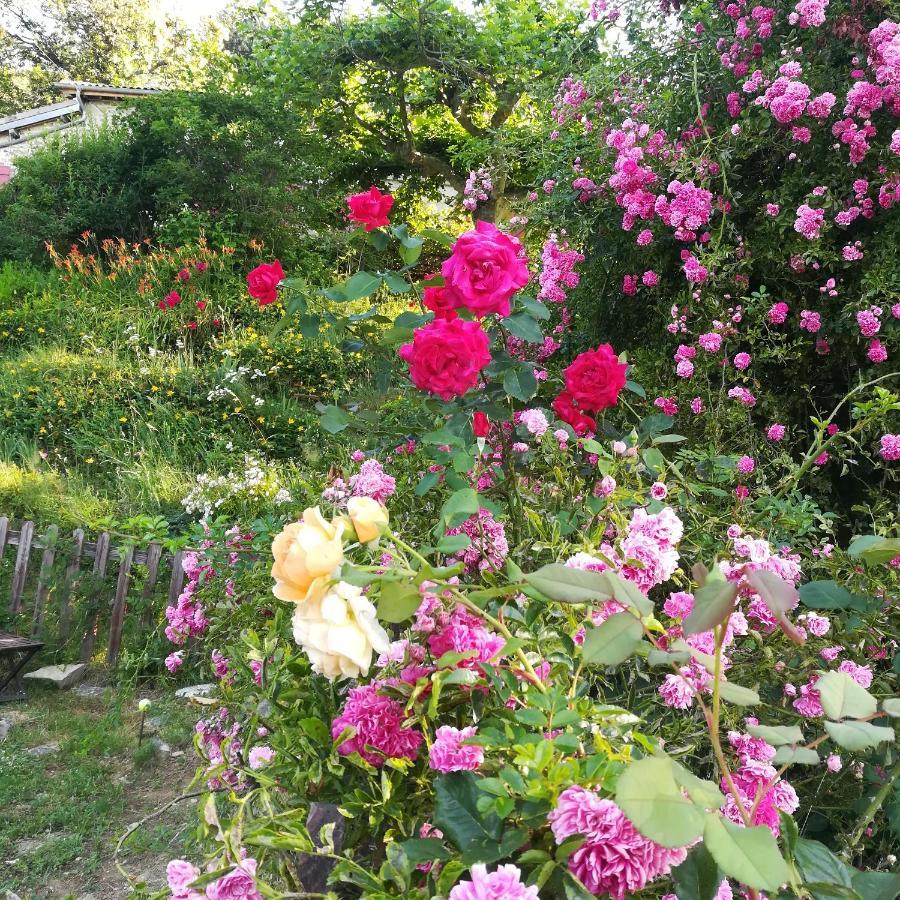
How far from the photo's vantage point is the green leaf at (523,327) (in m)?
1.55

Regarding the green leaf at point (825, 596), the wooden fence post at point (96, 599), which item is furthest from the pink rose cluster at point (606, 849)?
the wooden fence post at point (96, 599)

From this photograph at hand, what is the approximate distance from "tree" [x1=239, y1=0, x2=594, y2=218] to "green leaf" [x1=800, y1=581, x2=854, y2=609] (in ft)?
31.2

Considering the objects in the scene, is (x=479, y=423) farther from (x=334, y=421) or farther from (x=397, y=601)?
(x=397, y=601)

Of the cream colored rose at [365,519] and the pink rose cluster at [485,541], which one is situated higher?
the cream colored rose at [365,519]

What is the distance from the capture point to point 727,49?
3076mm

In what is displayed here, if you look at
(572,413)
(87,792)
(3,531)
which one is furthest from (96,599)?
(572,413)

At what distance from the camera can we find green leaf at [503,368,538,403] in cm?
158

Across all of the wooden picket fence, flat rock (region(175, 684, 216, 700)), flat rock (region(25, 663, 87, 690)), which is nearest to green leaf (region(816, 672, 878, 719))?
flat rock (region(175, 684, 216, 700))

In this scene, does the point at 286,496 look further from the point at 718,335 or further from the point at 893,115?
the point at 893,115

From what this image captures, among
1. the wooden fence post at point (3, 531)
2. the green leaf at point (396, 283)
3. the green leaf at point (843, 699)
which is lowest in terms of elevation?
the wooden fence post at point (3, 531)

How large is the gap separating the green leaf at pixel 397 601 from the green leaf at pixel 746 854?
295 millimetres

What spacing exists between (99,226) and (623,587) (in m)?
11.7

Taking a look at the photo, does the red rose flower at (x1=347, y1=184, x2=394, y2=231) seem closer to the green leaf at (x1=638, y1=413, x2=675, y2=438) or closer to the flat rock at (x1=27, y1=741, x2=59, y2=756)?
the green leaf at (x1=638, y1=413, x2=675, y2=438)

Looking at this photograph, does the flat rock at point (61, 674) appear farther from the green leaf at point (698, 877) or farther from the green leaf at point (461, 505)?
the green leaf at point (698, 877)
